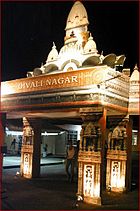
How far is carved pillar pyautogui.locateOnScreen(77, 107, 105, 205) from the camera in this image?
8.36 metres

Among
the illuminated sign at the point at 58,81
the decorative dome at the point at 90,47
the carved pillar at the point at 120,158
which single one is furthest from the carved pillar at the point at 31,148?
the decorative dome at the point at 90,47

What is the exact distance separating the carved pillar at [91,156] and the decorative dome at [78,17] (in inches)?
148

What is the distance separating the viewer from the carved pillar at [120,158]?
34.3 feet

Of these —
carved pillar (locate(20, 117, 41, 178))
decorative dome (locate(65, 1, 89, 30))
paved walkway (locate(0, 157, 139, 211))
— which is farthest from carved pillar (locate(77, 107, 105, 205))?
carved pillar (locate(20, 117, 41, 178))

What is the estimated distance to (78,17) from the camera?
10.8 metres

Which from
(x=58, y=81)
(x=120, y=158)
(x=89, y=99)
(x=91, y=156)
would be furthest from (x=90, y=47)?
(x=120, y=158)

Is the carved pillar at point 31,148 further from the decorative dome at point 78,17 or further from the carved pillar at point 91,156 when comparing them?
A: the decorative dome at point 78,17

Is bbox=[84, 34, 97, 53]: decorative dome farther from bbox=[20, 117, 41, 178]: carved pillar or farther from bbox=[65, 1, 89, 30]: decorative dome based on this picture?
bbox=[20, 117, 41, 178]: carved pillar

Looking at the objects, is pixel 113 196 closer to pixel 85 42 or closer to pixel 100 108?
pixel 100 108

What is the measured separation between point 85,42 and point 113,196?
218 inches

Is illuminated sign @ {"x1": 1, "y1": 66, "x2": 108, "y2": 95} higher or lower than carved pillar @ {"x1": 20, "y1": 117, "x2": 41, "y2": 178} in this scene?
higher

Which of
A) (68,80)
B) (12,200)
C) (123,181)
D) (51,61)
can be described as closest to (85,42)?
(51,61)

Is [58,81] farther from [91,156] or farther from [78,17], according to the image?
[78,17]

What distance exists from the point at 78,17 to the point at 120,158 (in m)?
5.51
